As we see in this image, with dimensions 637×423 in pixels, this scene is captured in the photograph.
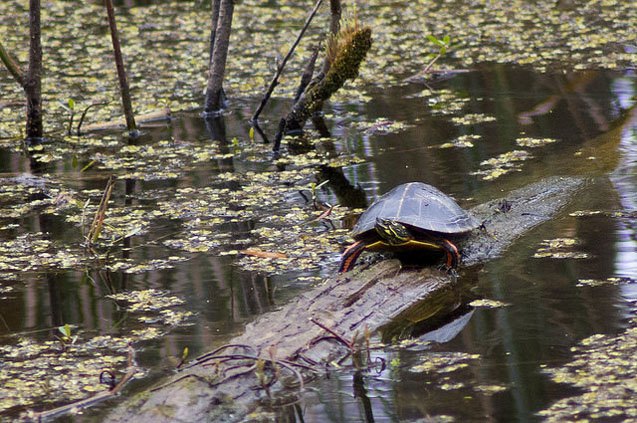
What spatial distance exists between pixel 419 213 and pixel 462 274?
41 cm

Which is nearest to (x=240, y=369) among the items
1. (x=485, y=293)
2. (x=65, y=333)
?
(x=65, y=333)

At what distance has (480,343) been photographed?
4.35 metres

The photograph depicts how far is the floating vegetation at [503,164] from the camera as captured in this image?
6820 mm

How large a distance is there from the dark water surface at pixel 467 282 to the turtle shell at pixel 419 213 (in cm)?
30

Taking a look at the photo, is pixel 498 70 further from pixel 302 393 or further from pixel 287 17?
pixel 302 393

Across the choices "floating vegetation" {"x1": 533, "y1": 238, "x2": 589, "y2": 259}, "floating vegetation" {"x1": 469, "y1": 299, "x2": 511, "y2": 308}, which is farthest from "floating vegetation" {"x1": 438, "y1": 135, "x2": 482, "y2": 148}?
"floating vegetation" {"x1": 469, "y1": 299, "x2": 511, "y2": 308}

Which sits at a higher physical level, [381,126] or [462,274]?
[381,126]

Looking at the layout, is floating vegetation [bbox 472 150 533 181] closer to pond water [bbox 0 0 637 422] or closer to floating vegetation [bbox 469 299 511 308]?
pond water [bbox 0 0 637 422]

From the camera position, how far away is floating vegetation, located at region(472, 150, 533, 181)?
6.82 meters

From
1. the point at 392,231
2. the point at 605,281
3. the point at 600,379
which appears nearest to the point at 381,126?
the point at 392,231

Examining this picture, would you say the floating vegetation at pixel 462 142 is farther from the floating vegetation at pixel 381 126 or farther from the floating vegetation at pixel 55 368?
the floating vegetation at pixel 55 368

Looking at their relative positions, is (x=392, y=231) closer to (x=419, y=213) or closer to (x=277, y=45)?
(x=419, y=213)

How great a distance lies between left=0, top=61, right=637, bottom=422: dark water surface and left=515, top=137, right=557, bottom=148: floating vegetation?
8 cm

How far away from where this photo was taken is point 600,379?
3832 millimetres
